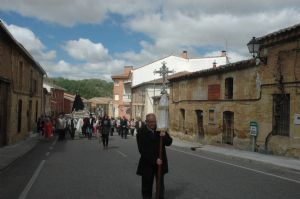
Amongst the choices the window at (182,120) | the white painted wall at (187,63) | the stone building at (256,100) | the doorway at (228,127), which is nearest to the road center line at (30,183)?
the stone building at (256,100)

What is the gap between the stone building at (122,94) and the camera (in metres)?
72.1

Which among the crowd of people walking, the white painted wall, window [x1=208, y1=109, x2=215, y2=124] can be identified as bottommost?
the crowd of people walking

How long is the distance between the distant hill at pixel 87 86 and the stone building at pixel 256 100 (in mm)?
118334

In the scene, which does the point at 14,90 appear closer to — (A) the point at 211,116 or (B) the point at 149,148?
(A) the point at 211,116

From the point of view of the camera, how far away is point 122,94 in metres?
75.5

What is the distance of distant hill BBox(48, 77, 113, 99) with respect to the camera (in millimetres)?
148500

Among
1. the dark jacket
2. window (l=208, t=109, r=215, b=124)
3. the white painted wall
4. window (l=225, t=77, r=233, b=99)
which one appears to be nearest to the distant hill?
the white painted wall

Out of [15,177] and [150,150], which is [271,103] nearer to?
[15,177]

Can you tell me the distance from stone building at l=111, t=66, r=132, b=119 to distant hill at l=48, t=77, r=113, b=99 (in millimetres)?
69489

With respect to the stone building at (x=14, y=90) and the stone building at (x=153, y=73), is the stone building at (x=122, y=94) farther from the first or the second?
the stone building at (x=14, y=90)

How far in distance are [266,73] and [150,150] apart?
14.7 metres

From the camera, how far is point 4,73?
2266 centimetres

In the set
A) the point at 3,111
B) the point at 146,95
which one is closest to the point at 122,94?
the point at 146,95

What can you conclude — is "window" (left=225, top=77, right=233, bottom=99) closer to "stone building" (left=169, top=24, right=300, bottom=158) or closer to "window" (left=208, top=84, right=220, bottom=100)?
"stone building" (left=169, top=24, right=300, bottom=158)
